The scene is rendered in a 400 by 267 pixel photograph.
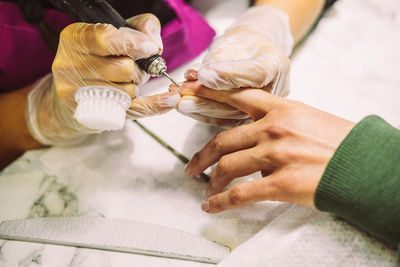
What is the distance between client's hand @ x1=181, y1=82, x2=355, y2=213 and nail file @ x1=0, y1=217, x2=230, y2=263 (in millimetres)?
86

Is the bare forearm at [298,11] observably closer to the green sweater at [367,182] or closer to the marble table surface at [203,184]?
the marble table surface at [203,184]

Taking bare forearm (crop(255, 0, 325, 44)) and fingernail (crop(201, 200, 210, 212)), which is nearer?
fingernail (crop(201, 200, 210, 212))

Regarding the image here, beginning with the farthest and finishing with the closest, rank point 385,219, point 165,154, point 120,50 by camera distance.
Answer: point 165,154 → point 120,50 → point 385,219

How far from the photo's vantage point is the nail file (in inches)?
23.7

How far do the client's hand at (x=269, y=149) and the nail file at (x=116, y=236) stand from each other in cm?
9

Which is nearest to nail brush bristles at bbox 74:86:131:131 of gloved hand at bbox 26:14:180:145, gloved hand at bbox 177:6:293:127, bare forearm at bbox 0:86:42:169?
gloved hand at bbox 26:14:180:145

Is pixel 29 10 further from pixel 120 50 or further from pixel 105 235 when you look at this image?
pixel 105 235

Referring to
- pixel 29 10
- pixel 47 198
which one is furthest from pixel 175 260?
pixel 29 10

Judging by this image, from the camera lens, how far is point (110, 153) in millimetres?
816

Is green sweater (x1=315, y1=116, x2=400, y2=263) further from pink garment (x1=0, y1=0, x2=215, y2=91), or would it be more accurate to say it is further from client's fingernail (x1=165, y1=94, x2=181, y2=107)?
pink garment (x1=0, y1=0, x2=215, y2=91)

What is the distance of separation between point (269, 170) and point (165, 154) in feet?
1.02

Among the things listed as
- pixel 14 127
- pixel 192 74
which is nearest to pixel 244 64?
pixel 192 74

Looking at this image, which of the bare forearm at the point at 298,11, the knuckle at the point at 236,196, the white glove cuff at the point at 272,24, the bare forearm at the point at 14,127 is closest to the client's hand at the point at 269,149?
the knuckle at the point at 236,196

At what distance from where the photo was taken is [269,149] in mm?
576
